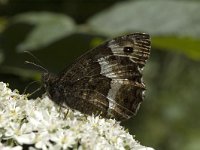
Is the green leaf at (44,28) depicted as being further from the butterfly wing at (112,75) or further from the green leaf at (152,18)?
the butterfly wing at (112,75)

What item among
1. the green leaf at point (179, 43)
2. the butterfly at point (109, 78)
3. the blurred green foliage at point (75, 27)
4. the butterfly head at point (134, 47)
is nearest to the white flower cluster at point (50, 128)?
the butterfly at point (109, 78)

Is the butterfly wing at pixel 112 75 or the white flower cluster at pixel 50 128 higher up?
the butterfly wing at pixel 112 75

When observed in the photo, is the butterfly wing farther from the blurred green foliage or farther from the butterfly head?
the blurred green foliage

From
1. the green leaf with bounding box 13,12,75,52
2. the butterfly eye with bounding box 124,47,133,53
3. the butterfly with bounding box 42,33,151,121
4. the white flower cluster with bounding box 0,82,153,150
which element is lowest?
Answer: the white flower cluster with bounding box 0,82,153,150

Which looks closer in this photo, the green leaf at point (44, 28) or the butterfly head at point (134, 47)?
the butterfly head at point (134, 47)

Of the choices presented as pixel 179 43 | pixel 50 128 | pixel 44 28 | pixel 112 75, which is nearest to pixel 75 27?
pixel 44 28

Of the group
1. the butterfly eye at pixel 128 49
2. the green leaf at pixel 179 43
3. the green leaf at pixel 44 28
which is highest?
the green leaf at pixel 44 28

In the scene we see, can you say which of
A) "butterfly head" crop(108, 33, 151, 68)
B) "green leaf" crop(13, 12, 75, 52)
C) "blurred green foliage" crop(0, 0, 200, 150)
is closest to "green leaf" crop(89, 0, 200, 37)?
"blurred green foliage" crop(0, 0, 200, 150)
